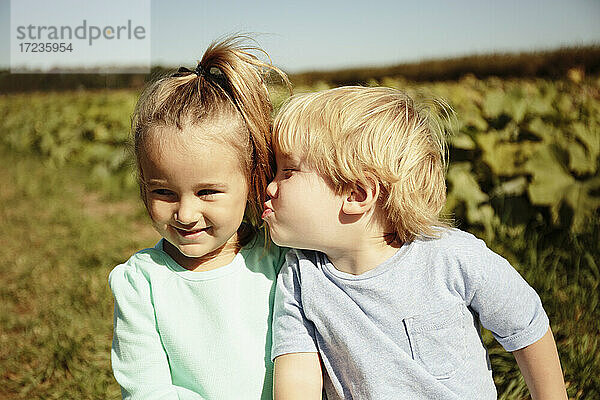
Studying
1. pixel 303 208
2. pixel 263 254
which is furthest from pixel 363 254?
pixel 263 254

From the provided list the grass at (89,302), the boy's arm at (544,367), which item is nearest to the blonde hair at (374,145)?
the boy's arm at (544,367)

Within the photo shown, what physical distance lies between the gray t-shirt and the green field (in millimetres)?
564

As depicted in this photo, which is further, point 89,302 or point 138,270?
point 89,302

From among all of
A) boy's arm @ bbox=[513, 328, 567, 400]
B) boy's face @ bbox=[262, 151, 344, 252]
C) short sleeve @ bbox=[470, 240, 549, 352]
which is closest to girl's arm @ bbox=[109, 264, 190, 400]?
boy's face @ bbox=[262, 151, 344, 252]

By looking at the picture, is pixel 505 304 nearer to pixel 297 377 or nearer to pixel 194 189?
pixel 297 377

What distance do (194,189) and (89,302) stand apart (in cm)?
227

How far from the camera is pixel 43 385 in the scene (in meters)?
2.89

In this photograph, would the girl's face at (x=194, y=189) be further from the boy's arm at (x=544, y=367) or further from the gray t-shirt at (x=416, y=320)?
the boy's arm at (x=544, y=367)

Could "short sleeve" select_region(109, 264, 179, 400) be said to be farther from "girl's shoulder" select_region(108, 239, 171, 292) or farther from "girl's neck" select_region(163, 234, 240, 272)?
"girl's neck" select_region(163, 234, 240, 272)

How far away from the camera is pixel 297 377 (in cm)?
178

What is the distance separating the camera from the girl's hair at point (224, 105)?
5.57ft

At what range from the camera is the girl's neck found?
189 centimetres

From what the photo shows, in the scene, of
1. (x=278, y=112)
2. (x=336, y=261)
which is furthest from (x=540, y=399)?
(x=278, y=112)

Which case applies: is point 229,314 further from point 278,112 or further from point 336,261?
point 278,112
